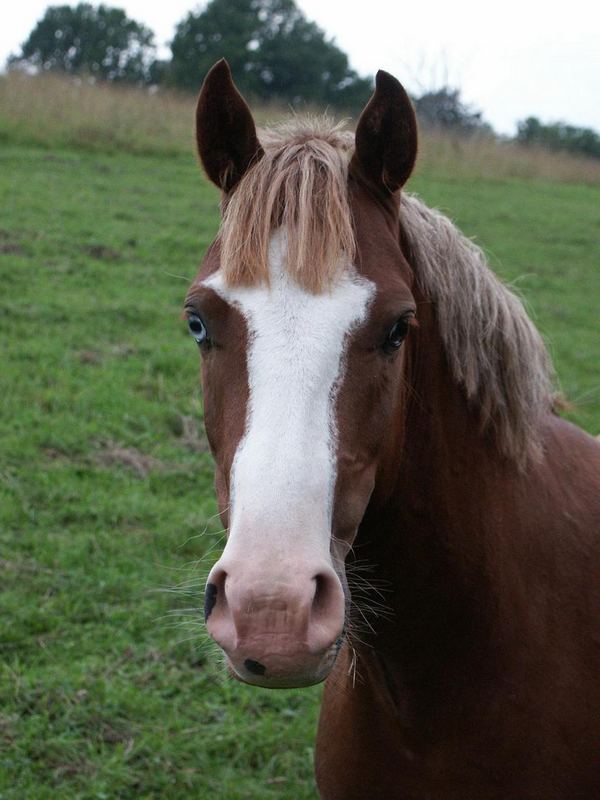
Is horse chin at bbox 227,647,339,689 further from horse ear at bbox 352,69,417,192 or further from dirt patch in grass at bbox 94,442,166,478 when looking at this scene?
dirt patch in grass at bbox 94,442,166,478

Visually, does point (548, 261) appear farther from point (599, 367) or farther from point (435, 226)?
point (435, 226)

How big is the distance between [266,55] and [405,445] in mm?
27900

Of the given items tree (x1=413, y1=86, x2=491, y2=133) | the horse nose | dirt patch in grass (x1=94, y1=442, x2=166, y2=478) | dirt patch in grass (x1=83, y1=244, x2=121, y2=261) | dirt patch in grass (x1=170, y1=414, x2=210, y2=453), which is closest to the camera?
the horse nose

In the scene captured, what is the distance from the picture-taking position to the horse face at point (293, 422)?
135 centimetres

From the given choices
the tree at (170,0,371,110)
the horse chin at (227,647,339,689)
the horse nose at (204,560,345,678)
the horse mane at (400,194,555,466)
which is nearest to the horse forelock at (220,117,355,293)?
the horse mane at (400,194,555,466)

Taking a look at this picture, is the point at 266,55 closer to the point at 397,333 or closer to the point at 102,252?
the point at 102,252

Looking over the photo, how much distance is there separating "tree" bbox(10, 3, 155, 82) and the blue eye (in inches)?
1145

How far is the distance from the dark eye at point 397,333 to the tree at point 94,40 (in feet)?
96.0

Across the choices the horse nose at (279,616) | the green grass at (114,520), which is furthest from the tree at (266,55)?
the horse nose at (279,616)

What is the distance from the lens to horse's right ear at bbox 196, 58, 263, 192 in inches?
74.4

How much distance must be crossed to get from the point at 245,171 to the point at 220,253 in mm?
264

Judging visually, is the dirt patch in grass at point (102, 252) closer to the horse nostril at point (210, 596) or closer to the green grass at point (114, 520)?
the green grass at point (114, 520)

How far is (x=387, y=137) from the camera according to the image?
1882 mm

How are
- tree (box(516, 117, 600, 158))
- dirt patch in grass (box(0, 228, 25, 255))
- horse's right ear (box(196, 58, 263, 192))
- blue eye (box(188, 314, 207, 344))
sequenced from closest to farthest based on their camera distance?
blue eye (box(188, 314, 207, 344)) → horse's right ear (box(196, 58, 263, 192)) → dirt patch in grass (box(0, 228, 25, 255)) → tree (box(516, 117, 600, 158))
